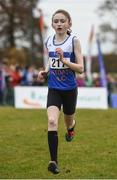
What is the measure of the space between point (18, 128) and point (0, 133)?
1125 millimetres

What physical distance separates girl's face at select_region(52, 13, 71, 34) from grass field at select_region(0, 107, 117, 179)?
2.08 m

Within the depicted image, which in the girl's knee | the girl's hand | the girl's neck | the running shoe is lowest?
the running shoe

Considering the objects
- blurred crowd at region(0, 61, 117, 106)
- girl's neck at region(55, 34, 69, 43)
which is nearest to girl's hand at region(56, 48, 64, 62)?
girl's neck at region(55, 34, 69, 43)

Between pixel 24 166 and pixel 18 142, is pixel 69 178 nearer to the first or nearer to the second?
pixel 24 166

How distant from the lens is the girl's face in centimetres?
827

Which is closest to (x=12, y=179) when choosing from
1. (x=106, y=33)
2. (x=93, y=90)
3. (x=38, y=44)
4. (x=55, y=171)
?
(x=55, y=171)

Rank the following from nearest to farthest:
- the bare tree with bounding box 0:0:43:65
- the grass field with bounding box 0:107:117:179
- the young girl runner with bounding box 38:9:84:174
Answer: the young girl runner with bounding box 38:9:84:174
the grass field with bounding box 0:107:117:179
the bare tree with bounding box 0:0:43:65

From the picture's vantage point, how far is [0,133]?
12453 millimetres

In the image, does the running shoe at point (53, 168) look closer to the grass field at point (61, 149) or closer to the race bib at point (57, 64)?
the grass field at point (61, 149)

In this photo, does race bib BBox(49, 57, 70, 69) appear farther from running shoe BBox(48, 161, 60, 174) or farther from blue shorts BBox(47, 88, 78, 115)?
running shoe BBox(48, 161, 60, 174)

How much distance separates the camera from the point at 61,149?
10.4m

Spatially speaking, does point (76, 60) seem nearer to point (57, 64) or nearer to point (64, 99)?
point (57, 64)

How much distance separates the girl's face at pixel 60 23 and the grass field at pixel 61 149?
6.83ft

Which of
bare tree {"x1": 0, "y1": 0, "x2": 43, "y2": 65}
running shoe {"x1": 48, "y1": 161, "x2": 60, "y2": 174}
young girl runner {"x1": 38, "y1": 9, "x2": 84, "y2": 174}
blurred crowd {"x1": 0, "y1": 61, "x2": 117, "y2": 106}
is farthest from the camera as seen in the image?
bare tree {"x1": 0, "y1": 0, "x2": 43, "y2": 65}
